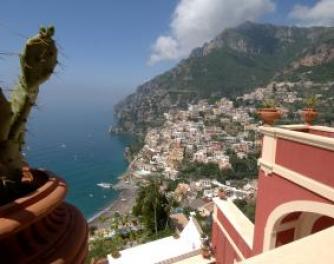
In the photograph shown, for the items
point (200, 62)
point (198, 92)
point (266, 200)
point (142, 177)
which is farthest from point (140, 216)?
point (200, 62)

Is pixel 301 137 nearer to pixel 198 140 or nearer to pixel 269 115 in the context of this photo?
pixel 269 115

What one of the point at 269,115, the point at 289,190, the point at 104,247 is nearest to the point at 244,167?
the point at 104,247

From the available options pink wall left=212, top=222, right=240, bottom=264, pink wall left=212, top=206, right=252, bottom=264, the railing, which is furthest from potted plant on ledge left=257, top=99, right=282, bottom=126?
the railing

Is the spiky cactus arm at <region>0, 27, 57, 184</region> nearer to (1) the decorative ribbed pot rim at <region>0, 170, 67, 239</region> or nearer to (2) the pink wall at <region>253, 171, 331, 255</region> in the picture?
(1) the decorative ribbed pot rim at <region>0, 170, 67, 239</region>

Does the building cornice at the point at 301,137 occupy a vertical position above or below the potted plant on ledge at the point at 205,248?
above

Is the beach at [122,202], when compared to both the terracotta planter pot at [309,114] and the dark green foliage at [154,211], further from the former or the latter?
the terracotta planter pot at [309,114]

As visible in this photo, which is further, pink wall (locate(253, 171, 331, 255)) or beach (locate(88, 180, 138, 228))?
beach (locate(88, 180, 138, 228))

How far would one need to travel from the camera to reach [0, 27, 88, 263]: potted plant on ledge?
1.05m

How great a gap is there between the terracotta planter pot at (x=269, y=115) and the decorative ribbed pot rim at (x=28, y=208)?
123 inches

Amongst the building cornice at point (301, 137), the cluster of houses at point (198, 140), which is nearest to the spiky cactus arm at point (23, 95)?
the building cornice at point (301, 137)

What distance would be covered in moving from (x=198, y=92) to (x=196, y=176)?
205ft

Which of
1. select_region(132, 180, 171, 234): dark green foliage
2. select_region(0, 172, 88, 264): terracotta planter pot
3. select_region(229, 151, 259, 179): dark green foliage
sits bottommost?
select_region(229, 151, 259, 179): dark green foliage

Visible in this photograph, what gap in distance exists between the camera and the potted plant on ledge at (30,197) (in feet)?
3.43

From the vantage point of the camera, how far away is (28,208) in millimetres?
1113
